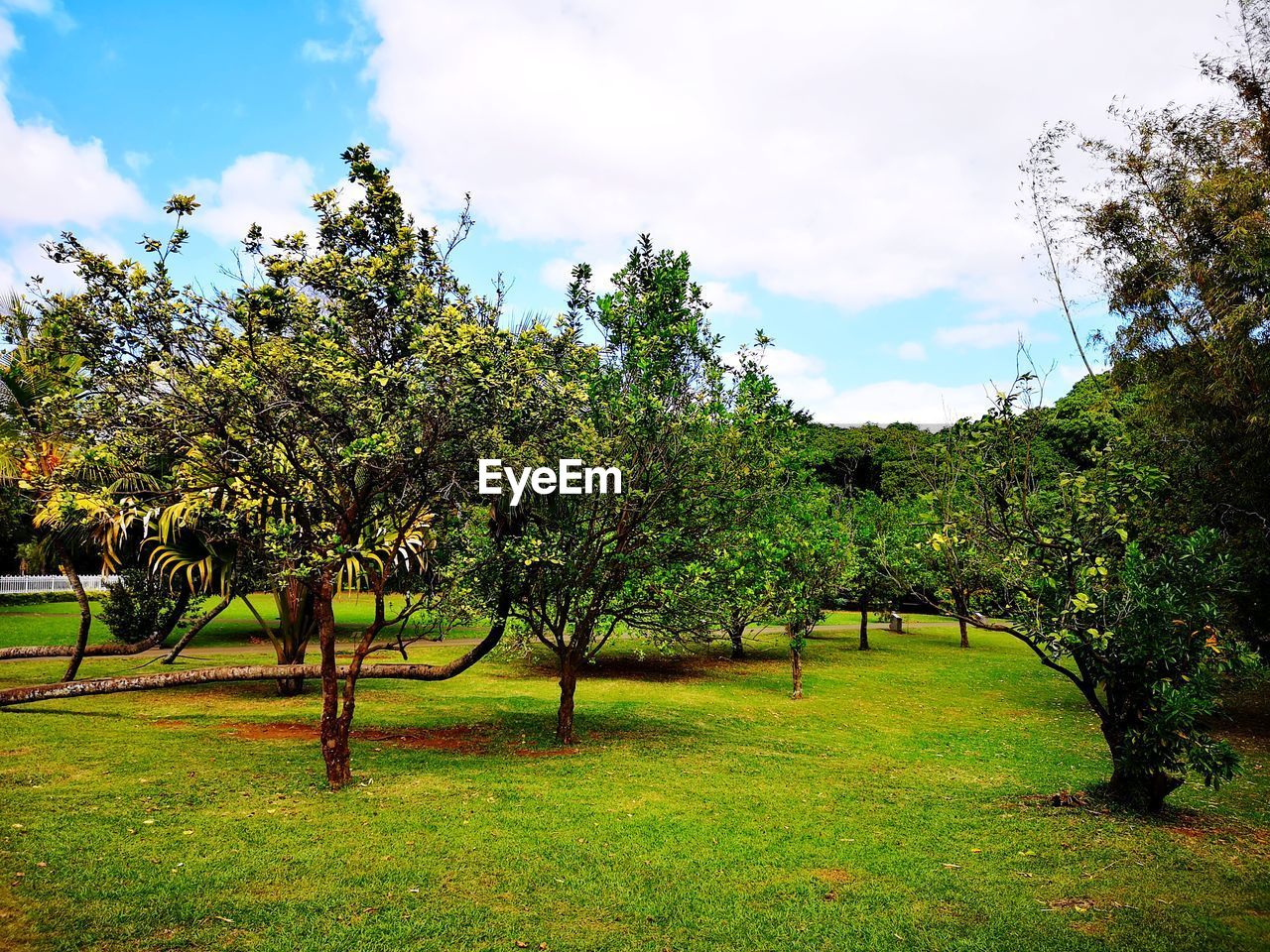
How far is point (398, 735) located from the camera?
13523 millimetres

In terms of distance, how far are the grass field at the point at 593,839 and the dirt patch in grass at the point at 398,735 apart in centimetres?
9

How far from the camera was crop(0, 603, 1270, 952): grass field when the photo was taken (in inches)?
234

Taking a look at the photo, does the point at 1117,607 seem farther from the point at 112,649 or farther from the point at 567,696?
the point at 112,649

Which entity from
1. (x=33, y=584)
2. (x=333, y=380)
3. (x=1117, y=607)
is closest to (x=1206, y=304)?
(x=1117, y=607)

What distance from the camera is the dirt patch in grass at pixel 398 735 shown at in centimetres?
1270

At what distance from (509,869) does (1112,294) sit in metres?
14.8

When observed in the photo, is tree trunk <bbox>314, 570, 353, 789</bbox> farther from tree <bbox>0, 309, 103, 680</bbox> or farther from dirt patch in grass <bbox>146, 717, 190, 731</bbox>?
dirt patch in grass <bbox>146, 717, 190, 731</bbox>

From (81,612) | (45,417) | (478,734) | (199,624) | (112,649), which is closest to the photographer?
(45,417)

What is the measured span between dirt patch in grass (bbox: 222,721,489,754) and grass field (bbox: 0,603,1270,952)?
87 mm

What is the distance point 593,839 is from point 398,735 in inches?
261

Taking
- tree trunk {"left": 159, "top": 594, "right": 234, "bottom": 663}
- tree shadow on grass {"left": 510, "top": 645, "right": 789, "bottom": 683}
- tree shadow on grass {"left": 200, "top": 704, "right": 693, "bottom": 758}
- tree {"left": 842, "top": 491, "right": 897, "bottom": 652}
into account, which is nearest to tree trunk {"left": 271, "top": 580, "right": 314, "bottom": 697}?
tree trunk {"left": 159, "top": 594, "right": 234, "bottom": 663}

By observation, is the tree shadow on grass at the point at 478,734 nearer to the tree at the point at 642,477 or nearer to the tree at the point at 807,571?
the tree at the point at 642,477

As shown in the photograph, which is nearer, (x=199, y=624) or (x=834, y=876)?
(x=834, y=876)

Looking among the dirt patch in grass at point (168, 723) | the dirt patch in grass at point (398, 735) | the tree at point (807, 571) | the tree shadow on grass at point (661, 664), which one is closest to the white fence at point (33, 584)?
the tree shadow on grass at point (661, 664)
